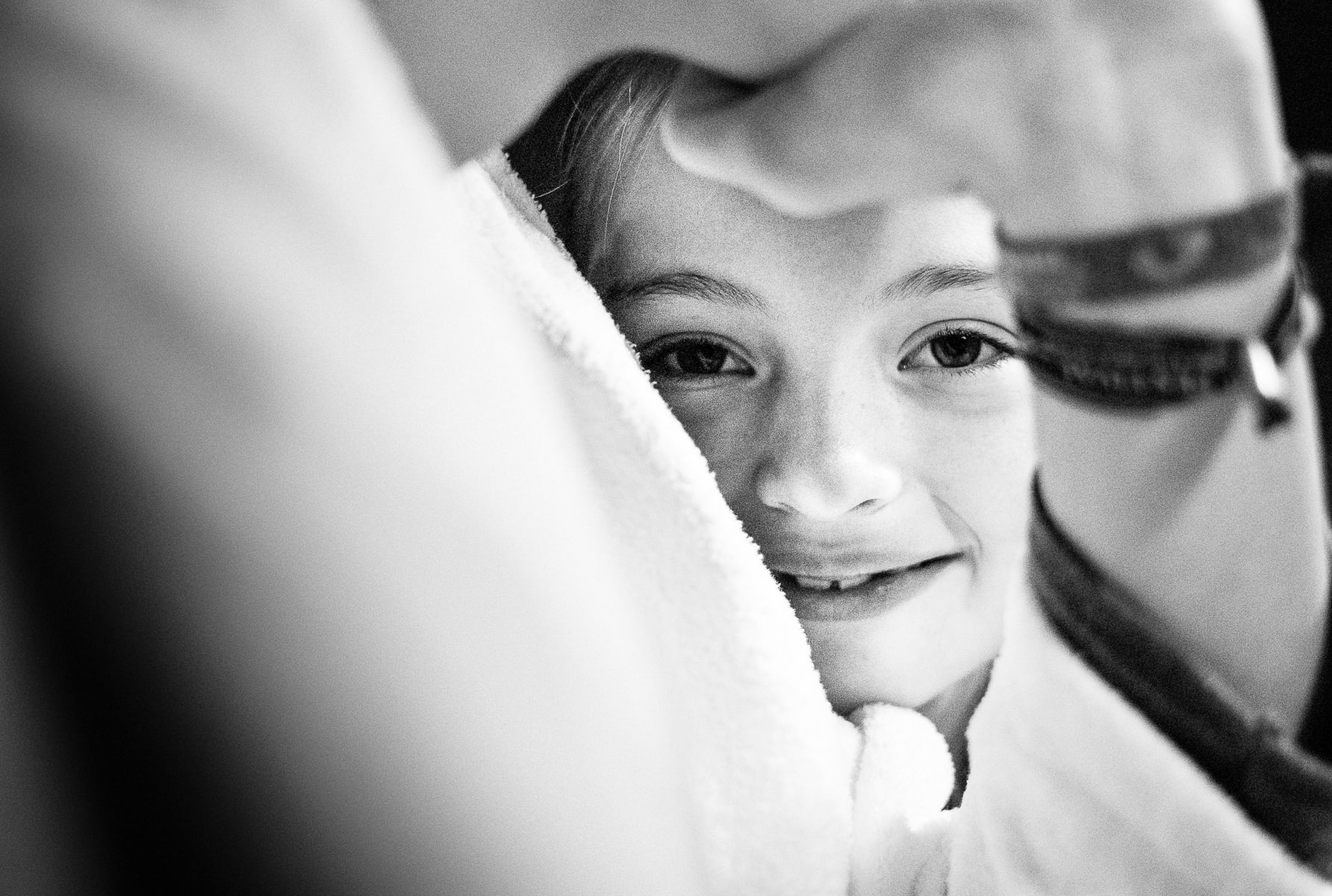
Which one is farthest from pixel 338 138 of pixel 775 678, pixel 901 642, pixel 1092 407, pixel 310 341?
pixel 901 642

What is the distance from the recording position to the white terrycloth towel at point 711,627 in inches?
15.3

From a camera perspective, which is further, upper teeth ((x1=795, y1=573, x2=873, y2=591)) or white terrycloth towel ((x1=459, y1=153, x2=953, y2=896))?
upper teeth ((x1=795, y1=573, x2=873, y2=591))

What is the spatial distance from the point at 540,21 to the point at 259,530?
0.24 meters

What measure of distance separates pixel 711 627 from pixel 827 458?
0.14 metres

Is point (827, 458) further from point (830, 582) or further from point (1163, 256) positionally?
point (1163, 256)

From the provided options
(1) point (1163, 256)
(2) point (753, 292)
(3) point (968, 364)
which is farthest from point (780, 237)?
(1) point (1163, 256)

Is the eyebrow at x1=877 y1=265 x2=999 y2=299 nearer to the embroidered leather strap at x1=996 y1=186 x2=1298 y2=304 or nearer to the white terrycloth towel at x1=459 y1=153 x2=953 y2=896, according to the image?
the white terrycloth towel at x1=459 y1=153 x2=953 y2=896

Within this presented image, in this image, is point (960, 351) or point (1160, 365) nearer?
point (1160, 365)

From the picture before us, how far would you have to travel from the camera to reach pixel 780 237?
1.69 ft

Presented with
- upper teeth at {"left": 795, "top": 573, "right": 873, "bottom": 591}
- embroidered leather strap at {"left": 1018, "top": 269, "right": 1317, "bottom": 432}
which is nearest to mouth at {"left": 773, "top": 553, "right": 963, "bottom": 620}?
upper teeth at {"left": 795, "top": 573, "right": 873, "bottom": 591}

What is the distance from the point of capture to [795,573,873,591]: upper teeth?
58 centimetres

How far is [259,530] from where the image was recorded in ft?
0.37

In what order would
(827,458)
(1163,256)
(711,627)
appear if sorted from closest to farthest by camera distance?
(1163,256), (711,627), (827,458)

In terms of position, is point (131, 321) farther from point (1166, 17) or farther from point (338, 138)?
point (1166, 17)
